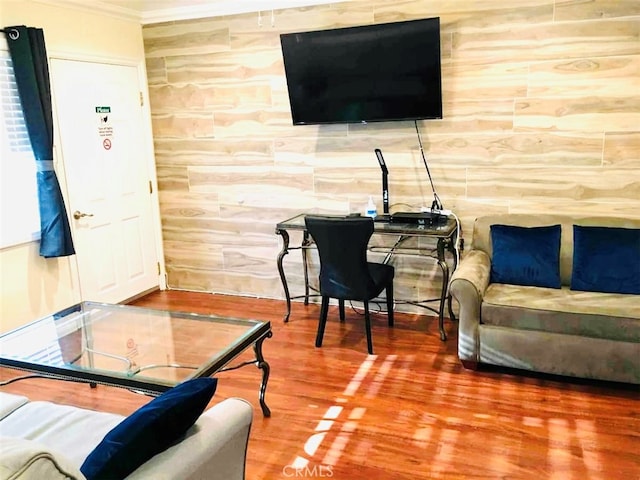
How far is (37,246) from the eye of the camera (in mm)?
3836

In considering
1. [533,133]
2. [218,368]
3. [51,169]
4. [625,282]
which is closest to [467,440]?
[218,368]

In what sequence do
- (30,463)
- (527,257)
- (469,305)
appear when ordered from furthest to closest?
(527,257), (469,305), (30,463)

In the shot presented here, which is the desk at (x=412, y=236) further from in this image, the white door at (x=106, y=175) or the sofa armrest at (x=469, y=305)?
the white door at (x=106, y=175)

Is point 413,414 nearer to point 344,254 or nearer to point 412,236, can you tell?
point 344,254

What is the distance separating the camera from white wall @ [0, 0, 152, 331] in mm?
3645

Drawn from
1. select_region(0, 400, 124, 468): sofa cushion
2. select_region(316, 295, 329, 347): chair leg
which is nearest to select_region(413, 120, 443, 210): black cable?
select_region(316, 295, 329, 347): chair leg

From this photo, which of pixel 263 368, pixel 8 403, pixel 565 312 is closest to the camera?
pixel 8 403

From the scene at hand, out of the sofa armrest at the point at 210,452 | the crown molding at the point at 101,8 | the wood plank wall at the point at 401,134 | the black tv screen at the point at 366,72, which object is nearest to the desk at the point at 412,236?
the wood plank wall at the point at 401,134

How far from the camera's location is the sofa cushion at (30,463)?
1001mm

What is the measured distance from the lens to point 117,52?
14.5 ft

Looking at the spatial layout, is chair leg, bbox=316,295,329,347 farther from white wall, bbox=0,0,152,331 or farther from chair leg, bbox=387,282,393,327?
white wall, bbox=0,0,152,331

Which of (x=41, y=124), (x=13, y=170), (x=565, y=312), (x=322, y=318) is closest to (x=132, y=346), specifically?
(x=322, y=318)

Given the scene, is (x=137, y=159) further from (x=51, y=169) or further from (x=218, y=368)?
(x=218, y=368)

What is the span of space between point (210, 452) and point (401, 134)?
9.79 feet
